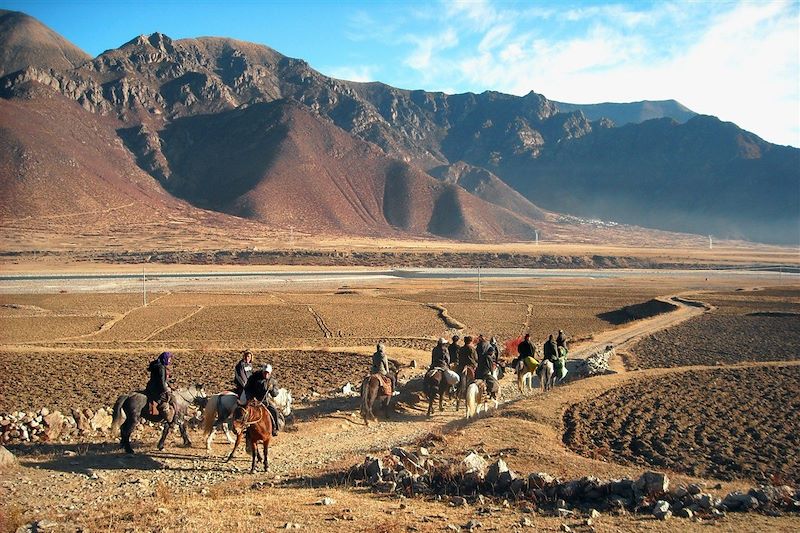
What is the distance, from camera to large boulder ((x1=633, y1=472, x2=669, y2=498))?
365 inches

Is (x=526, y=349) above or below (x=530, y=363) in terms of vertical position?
above

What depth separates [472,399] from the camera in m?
16.5

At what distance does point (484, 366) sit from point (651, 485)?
9.03 meters

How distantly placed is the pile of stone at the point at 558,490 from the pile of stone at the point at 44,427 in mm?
6825

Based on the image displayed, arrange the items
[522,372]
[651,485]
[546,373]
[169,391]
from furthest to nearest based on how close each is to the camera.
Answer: [546,373]
[522,372]
[169,391]
[651,485]

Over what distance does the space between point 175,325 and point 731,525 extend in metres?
32.6

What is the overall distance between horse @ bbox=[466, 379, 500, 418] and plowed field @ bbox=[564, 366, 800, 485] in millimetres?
2252

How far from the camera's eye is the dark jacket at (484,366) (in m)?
18.2

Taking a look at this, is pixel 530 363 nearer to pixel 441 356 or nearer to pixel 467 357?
pixel 467 357

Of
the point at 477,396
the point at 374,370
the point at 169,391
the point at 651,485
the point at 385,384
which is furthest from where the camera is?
the point at 374,370

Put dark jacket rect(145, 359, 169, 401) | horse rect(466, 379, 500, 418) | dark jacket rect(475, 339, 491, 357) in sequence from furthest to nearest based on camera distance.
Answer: dark jacket rect(475, 339, 491, 357), horse rect(466, 379, 500, 418), dark jacket rect(145, 359, 169, 401)

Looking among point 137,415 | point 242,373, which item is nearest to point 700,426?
point 242,373

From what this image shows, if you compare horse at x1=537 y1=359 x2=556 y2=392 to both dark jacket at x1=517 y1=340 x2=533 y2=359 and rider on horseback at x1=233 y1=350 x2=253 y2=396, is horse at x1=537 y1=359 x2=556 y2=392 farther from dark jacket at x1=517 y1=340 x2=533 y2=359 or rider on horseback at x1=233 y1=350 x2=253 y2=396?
rider on horseback at x1=233 y1=350 x2=253 y2=396

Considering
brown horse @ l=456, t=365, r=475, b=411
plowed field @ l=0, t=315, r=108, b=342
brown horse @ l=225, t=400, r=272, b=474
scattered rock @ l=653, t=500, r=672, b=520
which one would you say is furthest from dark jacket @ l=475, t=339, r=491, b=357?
plowed field @ l=0, t=315, r=108, b=342
